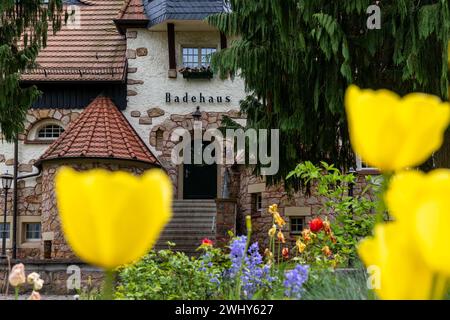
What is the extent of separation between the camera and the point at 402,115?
86 cm

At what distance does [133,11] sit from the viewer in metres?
17.2

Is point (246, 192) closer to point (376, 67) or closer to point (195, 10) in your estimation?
point (195, 10)

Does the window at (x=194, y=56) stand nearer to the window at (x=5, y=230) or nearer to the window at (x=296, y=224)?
the window at (x=296, y=224)

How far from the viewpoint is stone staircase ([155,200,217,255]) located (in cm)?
1458

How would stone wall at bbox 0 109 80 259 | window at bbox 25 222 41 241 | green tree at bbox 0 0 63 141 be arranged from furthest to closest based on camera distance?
window at bbox 25 222 41 241
stone wall at bbox 0 109 80 259
green tree at bbox 0 0 63 141

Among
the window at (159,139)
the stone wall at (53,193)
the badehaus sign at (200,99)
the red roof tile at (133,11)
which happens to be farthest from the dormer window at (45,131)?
the red roof tile at (133,11)

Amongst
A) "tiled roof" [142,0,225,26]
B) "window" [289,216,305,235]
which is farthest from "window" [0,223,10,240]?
"window" [289,216,305,235]

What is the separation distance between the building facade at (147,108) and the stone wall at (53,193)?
97mm

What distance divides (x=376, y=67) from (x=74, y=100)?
9.50m

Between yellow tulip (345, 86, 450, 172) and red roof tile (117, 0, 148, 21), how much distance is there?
54.3 feet

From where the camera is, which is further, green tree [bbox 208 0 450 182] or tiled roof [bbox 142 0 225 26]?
tiled roof [bbox 142 0 225 26]

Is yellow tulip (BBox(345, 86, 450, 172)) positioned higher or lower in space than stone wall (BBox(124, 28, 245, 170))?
lower

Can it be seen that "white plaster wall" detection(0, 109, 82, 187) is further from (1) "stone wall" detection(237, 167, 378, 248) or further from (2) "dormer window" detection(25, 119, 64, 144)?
(1) "stone wall" detection(237, 167, 378, 248)

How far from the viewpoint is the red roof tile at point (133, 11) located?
1703 cm
